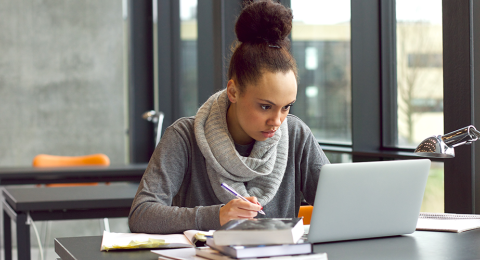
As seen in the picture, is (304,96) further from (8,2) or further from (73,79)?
(8,2)

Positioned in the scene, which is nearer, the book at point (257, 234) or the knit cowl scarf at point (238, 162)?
the book at point (257, 234)

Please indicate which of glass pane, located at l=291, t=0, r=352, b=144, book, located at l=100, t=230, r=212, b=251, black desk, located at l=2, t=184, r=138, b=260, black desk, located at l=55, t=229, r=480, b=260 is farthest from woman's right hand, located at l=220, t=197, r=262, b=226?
glass pane, located at l=291, t=0, r=352, b=144

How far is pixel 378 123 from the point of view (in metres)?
2.61

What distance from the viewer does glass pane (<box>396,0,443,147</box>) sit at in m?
2.21

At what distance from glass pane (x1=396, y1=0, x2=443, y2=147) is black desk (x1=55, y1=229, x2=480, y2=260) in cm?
102

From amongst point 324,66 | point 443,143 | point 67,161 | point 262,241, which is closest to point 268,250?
point 262,241

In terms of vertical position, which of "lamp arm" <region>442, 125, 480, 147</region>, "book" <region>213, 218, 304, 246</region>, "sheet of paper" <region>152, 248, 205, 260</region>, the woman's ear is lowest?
"sheet of paper" <region>152, 248, 205, 260</region>

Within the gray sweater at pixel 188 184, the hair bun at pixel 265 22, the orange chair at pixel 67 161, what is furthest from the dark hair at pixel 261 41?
the orange chair at pixel 67 161

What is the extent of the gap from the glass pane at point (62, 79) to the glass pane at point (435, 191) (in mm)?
3447

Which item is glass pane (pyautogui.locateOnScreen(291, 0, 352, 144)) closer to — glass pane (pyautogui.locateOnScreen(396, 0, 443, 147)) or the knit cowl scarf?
glass pane (pyautogui.locateOnScreen(396, 0, 443, 147))

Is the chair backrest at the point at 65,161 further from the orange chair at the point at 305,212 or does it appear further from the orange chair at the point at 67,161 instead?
the orange chair at the point at 305,212

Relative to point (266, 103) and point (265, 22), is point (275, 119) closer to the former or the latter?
point (266, 103)

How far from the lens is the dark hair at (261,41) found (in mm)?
1571

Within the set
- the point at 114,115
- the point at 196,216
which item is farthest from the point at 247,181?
the point at 114,115
